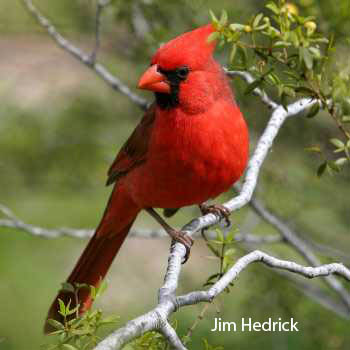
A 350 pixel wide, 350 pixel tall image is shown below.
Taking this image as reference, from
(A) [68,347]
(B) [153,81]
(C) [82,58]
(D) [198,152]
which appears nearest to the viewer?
(A) [68,347]

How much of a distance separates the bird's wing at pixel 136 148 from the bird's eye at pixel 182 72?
0.31 meters

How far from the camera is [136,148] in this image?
3098 millimetres

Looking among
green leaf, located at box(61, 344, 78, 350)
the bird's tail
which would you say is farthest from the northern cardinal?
green leaf, located at box(61, 344, 78, 350)

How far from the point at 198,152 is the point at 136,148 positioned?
1.33ft

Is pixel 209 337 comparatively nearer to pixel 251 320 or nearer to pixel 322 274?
pixel 251 320

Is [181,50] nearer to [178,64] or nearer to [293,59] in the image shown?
[178,64]

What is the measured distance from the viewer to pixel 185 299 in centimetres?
189

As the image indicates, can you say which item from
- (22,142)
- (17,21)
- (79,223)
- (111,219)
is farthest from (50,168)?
(79,223)

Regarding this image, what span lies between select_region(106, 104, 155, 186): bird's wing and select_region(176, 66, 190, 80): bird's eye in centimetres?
31

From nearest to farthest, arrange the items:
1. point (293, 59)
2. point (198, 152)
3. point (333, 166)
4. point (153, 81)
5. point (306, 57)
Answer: point (306, 57) < point (293, 59) < point (333, 166) < point (153, 81) < point (198, 152)

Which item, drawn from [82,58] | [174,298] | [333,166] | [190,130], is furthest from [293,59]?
[82,58]

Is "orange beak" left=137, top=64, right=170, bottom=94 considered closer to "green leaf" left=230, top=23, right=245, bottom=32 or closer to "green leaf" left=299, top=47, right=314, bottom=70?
"green leaf" left=230, top=23, right=245, bottom=32

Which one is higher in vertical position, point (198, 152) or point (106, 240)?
point (198, 152)

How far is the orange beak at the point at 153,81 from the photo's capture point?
2.63m
